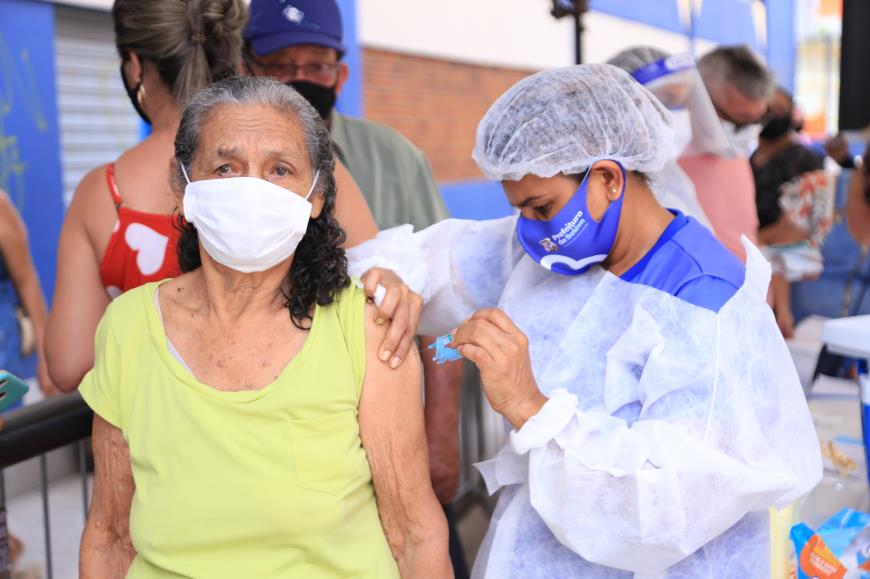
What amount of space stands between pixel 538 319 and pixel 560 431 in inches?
14.8

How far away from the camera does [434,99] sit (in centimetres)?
977

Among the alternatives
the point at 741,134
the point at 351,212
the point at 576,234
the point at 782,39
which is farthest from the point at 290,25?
the point at 782,39

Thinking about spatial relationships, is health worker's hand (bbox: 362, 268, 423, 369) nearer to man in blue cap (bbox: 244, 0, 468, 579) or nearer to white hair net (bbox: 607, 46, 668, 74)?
man in blue cap (bbox: 244, 0, 468, 579)

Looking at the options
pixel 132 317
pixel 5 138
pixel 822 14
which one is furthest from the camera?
pixel 822 14

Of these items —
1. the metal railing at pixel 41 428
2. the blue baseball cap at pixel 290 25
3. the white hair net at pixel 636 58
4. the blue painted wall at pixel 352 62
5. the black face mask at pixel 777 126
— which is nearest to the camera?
the metal railing at pixel 41 428

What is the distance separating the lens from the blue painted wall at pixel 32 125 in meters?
4.62

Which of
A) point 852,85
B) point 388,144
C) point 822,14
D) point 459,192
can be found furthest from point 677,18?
point 388,144

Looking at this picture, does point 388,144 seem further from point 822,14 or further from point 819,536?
point 822,14

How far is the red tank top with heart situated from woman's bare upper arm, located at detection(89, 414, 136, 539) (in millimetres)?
420

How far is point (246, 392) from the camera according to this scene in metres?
1.64

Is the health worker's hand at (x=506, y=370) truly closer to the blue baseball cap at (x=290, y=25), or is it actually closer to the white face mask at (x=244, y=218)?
the white face mask at (x=244, y=218)

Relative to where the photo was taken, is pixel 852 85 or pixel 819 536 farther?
pixel 852 85

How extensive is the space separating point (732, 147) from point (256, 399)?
2.53m

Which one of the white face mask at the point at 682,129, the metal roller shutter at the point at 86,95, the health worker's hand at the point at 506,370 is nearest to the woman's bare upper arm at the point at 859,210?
the white face mask at the point at 682,129
